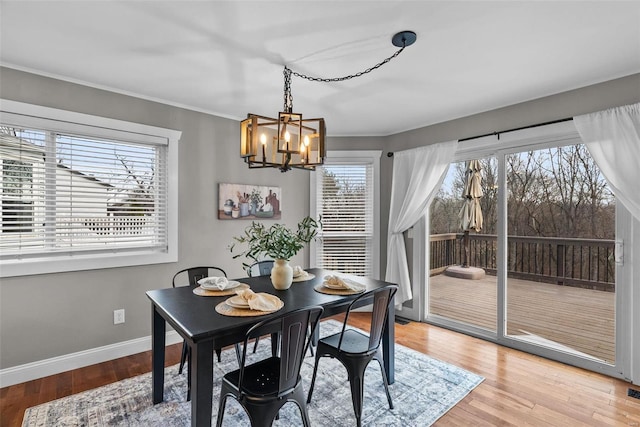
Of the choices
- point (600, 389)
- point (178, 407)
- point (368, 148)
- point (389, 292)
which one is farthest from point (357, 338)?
point (368, 148)

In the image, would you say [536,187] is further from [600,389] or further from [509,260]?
[600,389]

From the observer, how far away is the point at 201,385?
1619mm

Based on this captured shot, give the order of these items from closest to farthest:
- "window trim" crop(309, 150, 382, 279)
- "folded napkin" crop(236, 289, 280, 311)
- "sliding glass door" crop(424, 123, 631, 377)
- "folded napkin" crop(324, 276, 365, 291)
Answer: "folded napkin" crop(236, 289, 280, 311)
"folded napkin" crop(324, 276, 365, 291)
"sliding glass door" crop(424, 123, 631, 377)
"window trim" crop(309, 150, 382, 279)

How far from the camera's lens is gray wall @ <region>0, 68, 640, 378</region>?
2631mm

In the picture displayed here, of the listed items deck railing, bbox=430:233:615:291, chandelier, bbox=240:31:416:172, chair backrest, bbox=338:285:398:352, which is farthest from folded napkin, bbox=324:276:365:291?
deck railing, bbox=430:233:615:291

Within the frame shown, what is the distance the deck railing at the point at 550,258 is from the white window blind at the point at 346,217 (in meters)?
1.14

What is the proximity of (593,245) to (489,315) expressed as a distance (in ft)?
4.03

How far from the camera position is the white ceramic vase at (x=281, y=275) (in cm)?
244

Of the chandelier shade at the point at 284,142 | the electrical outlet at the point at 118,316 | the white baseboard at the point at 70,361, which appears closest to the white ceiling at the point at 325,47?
the chandelier shade at the point at 284,142

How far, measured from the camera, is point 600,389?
2.55m

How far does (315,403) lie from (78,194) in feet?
8.68

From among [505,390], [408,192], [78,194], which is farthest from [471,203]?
[78,194]

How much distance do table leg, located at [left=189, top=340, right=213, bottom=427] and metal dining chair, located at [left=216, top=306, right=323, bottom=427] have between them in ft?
0.50

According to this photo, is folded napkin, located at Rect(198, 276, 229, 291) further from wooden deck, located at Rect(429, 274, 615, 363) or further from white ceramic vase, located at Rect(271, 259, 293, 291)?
wooden deck, located at Rect(429, 274, 615, 363)
